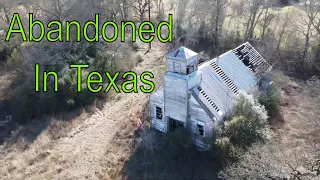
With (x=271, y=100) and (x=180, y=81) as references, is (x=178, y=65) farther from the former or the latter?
(x=271, y=100)

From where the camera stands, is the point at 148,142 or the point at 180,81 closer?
the point at 180,81

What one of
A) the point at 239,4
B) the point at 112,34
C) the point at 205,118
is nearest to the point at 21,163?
the point at 205,118

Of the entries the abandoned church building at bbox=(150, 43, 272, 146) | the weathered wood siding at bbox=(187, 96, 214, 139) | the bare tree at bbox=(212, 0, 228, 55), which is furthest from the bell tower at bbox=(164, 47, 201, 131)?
the bare tree at bbox=(212, 0, 228, 55)

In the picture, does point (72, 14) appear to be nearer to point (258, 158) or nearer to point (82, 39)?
point (82, 39)

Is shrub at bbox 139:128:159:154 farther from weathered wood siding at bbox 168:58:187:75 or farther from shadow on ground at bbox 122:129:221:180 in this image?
weathered wood siding at bbox 168:58:187:75

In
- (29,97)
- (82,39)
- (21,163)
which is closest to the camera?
(21,163)

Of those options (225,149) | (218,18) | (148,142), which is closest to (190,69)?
(225,149)

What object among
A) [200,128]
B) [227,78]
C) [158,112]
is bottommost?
[200,128]
